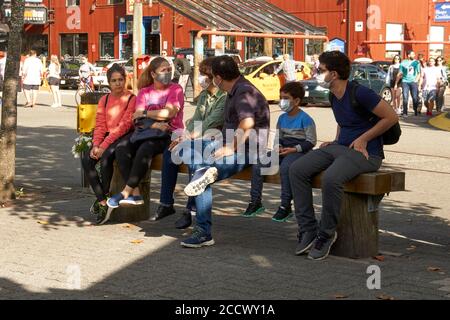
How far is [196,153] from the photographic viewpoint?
26.8 feet

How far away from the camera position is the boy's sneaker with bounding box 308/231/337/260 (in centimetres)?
732

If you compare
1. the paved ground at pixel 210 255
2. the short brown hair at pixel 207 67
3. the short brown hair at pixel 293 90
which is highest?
the short brown hair at pixel 207 67

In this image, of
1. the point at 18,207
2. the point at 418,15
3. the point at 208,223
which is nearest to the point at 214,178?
the point at 208,223

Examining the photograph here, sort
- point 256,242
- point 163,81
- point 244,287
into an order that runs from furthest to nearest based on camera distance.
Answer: point 163,81, point 256,242, point 244,287

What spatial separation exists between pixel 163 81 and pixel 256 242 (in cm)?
195

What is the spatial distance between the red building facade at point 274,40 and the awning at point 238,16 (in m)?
5.34

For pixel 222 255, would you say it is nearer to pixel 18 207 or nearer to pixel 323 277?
pixel 323 277

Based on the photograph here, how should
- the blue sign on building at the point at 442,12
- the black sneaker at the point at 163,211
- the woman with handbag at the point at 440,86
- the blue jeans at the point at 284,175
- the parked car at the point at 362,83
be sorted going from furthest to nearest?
the blue sign on building at the point at 442,12 < the parked car at the point at 362,83 < the woman with handbag at the point at 440,86 < the black sneaker at the point at 163,211 < the blue jeans at the point at 284,175

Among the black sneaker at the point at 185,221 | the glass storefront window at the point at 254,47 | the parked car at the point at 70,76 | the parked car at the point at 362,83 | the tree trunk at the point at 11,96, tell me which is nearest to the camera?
the black sneaker at the point at 185,221

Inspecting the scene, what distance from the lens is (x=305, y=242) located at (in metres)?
7.51

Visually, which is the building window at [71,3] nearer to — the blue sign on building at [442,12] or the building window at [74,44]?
Result: the building window at [74,44]

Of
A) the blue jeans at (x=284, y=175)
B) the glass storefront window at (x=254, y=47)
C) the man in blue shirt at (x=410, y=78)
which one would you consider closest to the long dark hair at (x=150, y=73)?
the blue jeans at (x=284, y=175)

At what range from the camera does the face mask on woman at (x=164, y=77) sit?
8.90 metres

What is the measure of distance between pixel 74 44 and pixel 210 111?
1962 inches
